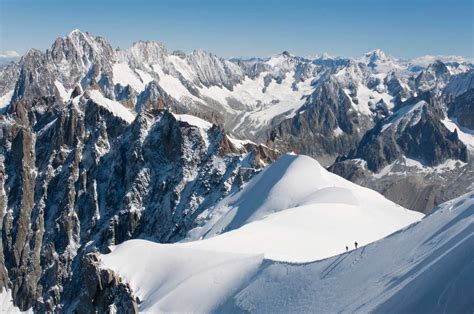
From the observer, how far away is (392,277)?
142 ft

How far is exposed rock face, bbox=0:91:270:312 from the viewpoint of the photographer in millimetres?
147250

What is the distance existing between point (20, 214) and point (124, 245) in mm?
114753

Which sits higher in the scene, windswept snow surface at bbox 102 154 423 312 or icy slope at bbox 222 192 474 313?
icy slope at bbox 222 192 474 313

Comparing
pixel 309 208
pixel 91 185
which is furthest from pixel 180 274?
pixel 91 185

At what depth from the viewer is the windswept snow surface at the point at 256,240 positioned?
201 ft

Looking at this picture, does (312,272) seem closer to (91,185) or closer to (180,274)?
(180,274)

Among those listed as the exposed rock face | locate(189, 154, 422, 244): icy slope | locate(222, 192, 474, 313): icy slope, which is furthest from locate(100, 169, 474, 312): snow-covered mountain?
the exposed rock face

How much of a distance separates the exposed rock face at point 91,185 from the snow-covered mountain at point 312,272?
62676 mm

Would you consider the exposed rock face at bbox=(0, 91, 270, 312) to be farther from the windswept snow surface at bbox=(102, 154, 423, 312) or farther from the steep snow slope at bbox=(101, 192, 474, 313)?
the steep snow slope at bbox=(101, 192, 474, 313)

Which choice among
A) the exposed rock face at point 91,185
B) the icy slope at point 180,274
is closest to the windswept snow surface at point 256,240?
the icy slope at point 180,274

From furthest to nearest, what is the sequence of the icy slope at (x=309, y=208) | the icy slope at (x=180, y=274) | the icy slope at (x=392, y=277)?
the icy slope at (x=309, y=208) < the icy slope at (x=180, y=274) < the icy slope at (x=392, y=277)

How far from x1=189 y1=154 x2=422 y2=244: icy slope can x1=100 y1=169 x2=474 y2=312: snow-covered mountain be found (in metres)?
3.70

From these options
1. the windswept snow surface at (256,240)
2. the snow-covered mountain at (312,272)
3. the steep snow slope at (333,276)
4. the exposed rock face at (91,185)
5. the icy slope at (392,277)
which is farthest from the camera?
the exposed rock face at (91,185)

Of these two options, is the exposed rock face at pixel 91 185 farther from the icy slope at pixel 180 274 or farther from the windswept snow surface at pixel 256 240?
the icy slope at pixel 180 274
